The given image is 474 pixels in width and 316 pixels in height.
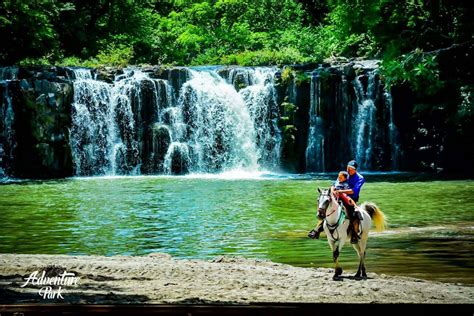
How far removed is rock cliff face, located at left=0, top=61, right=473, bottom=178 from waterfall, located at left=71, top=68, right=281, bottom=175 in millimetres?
49

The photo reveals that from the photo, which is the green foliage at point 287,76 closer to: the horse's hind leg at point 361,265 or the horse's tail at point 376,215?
the horse's tail at point 376,215

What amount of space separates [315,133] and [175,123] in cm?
692

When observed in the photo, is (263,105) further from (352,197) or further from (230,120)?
(352,197)

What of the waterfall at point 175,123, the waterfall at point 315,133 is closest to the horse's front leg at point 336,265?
the waterfall at point 175,123

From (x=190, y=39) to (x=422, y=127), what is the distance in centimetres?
1741

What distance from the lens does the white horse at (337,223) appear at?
12320 millimetres

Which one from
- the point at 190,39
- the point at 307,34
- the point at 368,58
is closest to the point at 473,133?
the point at 368,58

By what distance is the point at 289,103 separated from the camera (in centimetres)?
4281

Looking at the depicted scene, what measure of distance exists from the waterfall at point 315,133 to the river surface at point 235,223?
8871mm

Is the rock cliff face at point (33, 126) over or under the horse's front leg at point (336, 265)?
over

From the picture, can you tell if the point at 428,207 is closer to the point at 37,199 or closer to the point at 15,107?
the point at 37,199

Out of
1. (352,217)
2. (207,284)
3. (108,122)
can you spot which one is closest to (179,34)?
(108,122)

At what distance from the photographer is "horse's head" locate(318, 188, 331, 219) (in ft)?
40.2

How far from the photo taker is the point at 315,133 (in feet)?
140
